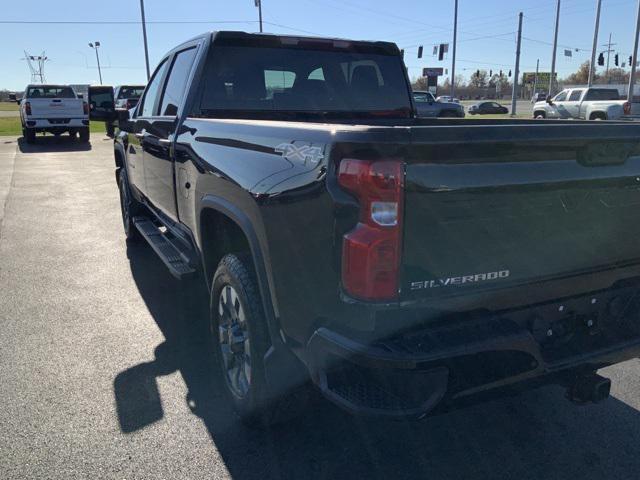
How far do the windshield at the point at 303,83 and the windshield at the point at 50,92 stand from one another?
19.0 m

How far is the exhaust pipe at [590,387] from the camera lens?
255 cm

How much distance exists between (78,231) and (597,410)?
666 centimetres

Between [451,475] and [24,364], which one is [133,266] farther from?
[451,475]

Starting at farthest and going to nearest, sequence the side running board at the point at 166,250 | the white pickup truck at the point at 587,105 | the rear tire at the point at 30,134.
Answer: the white pickup truck at the point at 587,105, the rear tire at the point at 30,134, the side running board at the point at 166,250

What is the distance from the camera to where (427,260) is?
→ 6.73 ft

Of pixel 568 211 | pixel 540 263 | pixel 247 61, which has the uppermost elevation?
pixel 247 61

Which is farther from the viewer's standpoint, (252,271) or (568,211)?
(252,271)

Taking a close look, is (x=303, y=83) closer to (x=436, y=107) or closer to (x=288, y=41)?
(x=288, y=41)

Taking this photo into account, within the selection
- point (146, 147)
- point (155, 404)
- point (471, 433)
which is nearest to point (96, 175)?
point (146, 147)

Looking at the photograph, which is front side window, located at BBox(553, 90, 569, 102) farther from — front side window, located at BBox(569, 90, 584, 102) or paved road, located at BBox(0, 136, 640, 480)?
paved road, located at BBox(0, 136, 640, 480)

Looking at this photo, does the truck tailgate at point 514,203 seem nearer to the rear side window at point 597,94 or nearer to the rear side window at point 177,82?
the rear side window at point 177,82

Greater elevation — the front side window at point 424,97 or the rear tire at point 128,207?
the front side window at point 424,97

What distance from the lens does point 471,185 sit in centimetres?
204

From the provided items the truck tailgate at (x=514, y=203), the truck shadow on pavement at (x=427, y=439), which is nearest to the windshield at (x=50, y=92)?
the truck shadow on pavement at (x=427, y=439)
